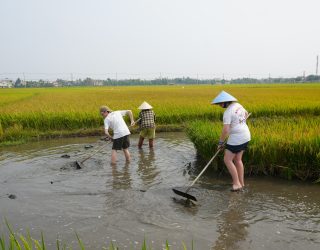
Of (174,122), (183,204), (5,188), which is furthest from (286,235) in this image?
(174,122)

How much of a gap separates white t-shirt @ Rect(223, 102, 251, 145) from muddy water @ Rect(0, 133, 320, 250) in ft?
2.80

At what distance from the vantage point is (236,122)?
Result: 5234mm

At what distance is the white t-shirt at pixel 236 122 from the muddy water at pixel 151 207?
0.85m

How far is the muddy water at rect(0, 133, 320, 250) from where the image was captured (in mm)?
3992

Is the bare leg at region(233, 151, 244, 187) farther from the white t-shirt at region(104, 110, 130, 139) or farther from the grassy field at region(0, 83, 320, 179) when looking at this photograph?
the white t-shirt at region(104, 110, 130, 139)

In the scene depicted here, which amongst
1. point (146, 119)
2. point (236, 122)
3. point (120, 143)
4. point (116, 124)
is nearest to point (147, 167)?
point (120, 143)

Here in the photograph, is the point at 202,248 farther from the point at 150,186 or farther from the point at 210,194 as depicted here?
the point at 150,186

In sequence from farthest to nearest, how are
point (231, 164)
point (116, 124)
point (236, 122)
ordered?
1. point (116, 124)
2. point (231, 164)
3. point (236, 122)

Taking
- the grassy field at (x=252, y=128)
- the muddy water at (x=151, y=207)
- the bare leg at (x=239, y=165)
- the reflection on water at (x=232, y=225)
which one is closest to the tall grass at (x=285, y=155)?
the grassy field at (x=252, y=128)

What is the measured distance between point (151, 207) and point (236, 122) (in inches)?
68.6

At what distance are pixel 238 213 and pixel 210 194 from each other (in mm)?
863

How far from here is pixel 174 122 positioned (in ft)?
41.8

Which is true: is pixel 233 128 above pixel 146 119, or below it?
above

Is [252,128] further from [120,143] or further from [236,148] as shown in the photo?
[120,143]
